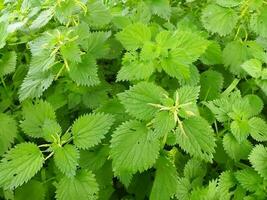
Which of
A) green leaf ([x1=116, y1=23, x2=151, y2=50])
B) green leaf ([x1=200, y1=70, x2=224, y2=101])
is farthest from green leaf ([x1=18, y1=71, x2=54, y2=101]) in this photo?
green leaf ([x1=200, y1=70, x2=224, y2=101])

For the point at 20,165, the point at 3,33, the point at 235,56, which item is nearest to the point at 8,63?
Answer: the point at 3,33

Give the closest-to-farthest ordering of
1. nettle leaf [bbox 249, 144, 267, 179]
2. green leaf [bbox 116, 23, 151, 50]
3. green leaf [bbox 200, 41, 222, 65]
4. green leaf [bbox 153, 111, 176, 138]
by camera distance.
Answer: green leaf [bbox 153, 111, 176, 138] → nettle leaf [bbox 249, 144, 267, 179] → green leaf [bbox 116, 23, 151, 50] → green leaf [bbox 200, 41, 222, 65]

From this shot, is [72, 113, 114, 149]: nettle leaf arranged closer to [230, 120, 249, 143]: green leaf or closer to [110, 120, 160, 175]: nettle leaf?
[110, 120, 160, 175]: nettle leaf

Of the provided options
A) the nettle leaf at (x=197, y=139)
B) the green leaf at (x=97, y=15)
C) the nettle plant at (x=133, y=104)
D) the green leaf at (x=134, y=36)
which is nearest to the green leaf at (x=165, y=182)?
the nettle plant at (x=133, y=104)

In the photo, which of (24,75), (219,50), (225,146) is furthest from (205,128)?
(24,75)

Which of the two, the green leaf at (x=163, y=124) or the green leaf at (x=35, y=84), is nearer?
the green leaf at (x=163, y=124)

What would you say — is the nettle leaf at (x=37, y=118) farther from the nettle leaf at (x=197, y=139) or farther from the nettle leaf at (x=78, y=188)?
the nettle leaf at (x=197, y=139)

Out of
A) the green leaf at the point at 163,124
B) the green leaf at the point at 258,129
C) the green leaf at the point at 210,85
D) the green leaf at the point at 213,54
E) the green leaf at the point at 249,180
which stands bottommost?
the green leaf at the point at 249,180
